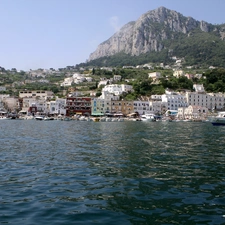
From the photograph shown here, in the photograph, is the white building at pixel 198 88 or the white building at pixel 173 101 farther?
the white building at pixel 198 88

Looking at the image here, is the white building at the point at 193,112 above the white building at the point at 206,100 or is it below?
below

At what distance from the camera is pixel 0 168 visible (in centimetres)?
1714

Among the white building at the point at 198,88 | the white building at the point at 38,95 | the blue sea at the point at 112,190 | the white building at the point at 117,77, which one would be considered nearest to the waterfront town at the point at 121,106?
the white building at the point at 198,88

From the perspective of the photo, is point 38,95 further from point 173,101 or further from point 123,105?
point 173,101

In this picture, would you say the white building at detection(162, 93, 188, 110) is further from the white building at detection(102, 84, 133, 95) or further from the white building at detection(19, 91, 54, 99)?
the white building at detection(19, 91, 54, 99)

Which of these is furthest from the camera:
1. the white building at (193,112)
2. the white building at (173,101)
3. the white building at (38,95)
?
the white building at (38,95)

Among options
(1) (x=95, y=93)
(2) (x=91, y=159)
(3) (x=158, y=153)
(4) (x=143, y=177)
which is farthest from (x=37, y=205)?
(1) (x=95, y=93)

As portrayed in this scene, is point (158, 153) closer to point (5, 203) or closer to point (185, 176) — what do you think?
point (185, 176)

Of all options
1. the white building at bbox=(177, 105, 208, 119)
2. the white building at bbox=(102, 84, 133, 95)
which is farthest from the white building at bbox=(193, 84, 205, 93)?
the white building at bbox=(102, 84, 133, 95)

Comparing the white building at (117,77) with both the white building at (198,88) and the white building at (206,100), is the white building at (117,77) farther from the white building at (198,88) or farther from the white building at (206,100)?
the white building at (206,100)

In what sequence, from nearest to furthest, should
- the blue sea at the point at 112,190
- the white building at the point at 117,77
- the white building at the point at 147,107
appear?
the blue sea at the point at 112,190
the white building at the point at 147,107
the white building at the point at 117,77

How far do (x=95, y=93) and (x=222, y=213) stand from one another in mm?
139339

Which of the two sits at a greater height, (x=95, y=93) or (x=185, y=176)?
(x=95, y=93)

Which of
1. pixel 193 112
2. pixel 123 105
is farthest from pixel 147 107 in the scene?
Answer: pixel 193 112
